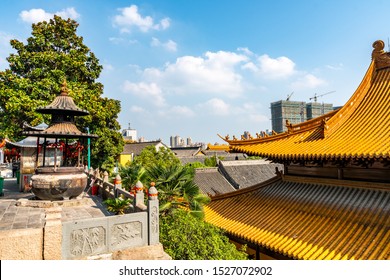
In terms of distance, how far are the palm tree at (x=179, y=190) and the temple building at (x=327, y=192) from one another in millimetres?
908

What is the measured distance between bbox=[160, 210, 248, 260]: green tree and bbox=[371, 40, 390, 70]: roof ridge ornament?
8.68 m

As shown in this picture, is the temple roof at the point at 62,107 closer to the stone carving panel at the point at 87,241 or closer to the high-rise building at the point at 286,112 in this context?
the stone carving panel at the point at 87,241

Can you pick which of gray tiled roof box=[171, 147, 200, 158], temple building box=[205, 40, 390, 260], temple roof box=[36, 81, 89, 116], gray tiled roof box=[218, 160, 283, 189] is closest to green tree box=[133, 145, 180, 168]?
gray tiled roof box=[218, 160, 283, 189]

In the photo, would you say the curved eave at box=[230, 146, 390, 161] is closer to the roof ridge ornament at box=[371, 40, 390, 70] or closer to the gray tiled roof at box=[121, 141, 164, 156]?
the roof ridge ornament at box=[371, 40, 390, 70]

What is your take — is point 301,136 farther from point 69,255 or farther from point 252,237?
point 69,255

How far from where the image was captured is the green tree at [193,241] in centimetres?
762

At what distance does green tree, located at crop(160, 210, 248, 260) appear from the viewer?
7625 mm

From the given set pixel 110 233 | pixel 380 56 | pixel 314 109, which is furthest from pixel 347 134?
pixel 314 109

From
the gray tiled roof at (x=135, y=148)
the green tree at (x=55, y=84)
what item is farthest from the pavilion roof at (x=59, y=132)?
the gray tiled roof at (x=135, y=148)

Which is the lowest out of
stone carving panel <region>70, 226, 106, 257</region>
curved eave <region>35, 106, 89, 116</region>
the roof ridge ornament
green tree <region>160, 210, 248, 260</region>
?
green tree <region>160, 210, 248, 260</region>

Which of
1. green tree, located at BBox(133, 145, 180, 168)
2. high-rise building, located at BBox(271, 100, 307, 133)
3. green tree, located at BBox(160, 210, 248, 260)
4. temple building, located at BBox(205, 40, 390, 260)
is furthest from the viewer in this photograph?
high-rise building, located at BBox(271, 100, 307, 133)

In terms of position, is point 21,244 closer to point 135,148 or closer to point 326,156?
point 326,156

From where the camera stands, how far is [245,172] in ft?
107

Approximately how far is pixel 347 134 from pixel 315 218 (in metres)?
2.92
